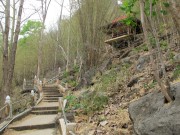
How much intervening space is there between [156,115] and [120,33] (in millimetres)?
15282

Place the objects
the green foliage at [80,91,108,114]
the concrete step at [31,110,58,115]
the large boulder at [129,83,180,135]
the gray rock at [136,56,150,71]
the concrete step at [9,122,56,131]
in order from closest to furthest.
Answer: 1. the large boulder at [129,83,180,135]
2. the green foliage at [80,91,108,114]
3. the concrete step at [9,122,56,131]
4. the gray rock at [136,56,150,71]
5. the concrete step at [31,110,58,115]

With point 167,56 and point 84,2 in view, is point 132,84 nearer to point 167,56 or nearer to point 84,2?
point 167,56

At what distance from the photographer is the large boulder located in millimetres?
3996

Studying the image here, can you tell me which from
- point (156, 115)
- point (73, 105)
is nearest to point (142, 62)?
point (73, 105)

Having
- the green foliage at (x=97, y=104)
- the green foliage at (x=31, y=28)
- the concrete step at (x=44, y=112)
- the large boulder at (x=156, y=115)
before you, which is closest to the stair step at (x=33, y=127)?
the green foliage at (x=97, y=104)

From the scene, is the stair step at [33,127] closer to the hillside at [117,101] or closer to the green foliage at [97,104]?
the hillside at [117,101]

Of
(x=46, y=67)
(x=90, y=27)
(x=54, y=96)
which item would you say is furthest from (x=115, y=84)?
(x=46, y=67)

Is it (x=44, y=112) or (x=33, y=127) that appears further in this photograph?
(x=44, y=112)

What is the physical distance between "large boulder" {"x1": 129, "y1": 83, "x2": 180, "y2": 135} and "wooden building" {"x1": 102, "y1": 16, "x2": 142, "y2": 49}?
12214 millimetres

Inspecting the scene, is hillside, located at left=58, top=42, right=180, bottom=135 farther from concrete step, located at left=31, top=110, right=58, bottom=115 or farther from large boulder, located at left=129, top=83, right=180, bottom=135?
concrete step, located at left=31, top=110, right=58, bottom=115

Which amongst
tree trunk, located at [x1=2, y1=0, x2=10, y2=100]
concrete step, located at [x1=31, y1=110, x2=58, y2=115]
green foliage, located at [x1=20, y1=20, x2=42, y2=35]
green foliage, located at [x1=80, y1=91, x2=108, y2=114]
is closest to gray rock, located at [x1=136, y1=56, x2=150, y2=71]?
green foliage, located at [x1=80, y1=91, x2=108, y2=114]

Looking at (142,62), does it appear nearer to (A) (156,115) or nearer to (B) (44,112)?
(B) (44,112)

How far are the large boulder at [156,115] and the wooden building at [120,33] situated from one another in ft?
40.1

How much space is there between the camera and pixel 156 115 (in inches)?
172
